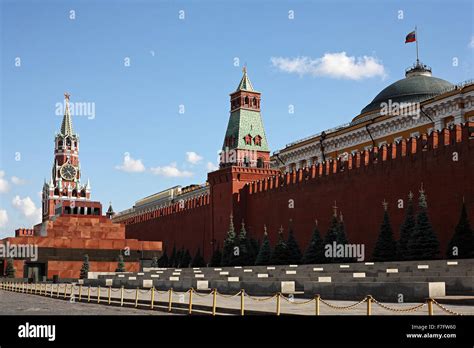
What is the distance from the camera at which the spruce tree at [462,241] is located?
22266 mm

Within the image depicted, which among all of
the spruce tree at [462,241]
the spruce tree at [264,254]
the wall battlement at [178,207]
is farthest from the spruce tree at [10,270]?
the spruce tree at [462,241]

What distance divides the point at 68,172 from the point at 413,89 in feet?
226

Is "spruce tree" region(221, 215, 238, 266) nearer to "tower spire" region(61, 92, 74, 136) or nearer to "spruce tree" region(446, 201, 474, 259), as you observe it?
"spruce tree" region(446, 201, 474, 259)

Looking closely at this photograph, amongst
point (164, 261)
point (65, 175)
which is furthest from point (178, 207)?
point (65, 175)

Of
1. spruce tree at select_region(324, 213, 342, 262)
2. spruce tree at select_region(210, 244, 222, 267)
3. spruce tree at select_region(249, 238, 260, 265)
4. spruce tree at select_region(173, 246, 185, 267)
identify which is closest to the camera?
spruce tree at select_region(324, 213, 342, 262)

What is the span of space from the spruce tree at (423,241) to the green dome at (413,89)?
17.6 metres

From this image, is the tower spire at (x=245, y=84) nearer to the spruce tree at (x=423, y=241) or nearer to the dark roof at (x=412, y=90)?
the dark roof at (x=412, y=90)

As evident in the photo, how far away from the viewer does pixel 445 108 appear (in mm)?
33156

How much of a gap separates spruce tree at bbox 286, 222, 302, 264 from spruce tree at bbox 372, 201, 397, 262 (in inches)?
Result: 252

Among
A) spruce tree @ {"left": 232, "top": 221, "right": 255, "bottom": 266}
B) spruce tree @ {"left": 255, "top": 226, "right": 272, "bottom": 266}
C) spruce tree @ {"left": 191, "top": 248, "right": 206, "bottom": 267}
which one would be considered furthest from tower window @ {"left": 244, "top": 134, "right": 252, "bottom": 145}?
spruce tree @ {"left": 255, "top": 226, "right": 272, "bottom": 266}

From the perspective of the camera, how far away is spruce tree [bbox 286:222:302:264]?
1266 inches

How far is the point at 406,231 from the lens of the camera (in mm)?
24891

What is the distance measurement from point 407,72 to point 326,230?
19.4 m

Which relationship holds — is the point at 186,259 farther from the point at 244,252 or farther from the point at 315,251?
the point at 315,251
